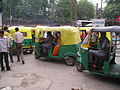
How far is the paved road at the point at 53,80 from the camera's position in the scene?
5.98 m

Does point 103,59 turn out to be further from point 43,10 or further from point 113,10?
point 43,10

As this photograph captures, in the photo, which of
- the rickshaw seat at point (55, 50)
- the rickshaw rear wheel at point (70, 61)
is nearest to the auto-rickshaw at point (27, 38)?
the rickshaw seat at point (55, 50)

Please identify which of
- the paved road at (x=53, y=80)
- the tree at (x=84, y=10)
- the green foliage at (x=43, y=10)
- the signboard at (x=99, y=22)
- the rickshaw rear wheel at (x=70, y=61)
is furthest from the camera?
the tree at (x=84, y=10)

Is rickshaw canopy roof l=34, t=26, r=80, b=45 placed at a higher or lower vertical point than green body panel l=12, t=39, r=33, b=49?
higher

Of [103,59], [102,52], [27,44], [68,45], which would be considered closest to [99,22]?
A: [68,45]

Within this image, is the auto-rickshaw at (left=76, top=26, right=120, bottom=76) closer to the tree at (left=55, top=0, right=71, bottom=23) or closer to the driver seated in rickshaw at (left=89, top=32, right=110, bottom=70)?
the driver seated in rickshaw at (left=89, top=32, right=110, bottom=70)

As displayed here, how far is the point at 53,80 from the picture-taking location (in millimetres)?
6684

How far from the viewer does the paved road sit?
598 cm

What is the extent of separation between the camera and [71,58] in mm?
9336

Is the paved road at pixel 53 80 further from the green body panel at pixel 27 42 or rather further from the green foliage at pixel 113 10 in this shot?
the green foliage at pixel 113 10

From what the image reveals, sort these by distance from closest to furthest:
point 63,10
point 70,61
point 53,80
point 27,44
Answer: point 53,80 < point 70,61 < point 27,44 < point 63,10

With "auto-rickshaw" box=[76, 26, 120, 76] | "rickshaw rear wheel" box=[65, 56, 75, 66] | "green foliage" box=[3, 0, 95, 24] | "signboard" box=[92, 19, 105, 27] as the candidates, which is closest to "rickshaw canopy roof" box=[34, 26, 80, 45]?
"rickshaw rear wheel" box=[65, 56, 75, 66]

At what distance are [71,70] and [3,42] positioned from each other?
3165mm

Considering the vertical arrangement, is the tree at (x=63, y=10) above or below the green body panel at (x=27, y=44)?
above
